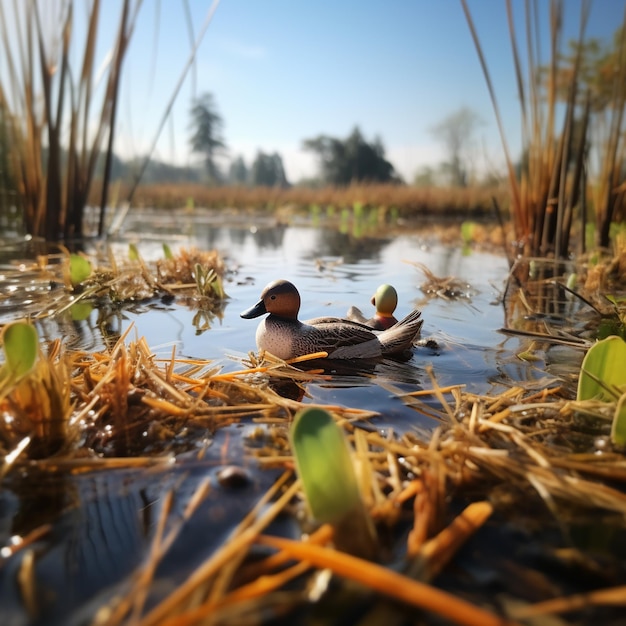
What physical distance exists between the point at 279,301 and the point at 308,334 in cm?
25

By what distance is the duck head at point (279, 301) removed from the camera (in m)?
2.72

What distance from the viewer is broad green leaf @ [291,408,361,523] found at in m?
1.05

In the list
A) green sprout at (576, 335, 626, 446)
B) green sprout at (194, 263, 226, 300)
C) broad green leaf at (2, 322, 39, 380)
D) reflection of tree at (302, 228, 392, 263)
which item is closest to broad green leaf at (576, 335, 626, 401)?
green sprout at (576, 335, 626, 446)

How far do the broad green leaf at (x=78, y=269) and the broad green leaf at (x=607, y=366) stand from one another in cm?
366

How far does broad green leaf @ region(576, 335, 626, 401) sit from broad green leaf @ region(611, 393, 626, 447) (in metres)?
0.17

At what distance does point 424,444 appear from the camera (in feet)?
5.28

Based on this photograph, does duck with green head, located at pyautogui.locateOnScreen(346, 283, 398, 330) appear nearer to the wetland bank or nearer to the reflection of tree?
the wetland bank

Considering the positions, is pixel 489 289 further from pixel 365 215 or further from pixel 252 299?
pixel 365 215

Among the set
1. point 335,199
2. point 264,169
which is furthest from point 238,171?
point 335,199

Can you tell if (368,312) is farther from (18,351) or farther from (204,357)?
(18,351)

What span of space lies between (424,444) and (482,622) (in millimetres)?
763

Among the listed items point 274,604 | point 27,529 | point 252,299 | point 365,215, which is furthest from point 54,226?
point 365,215

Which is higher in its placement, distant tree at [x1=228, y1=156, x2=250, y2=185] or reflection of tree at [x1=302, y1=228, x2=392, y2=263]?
distant tree at [x1=228, y1=156, x2=250, y2=185]

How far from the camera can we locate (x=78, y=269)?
3.93m
